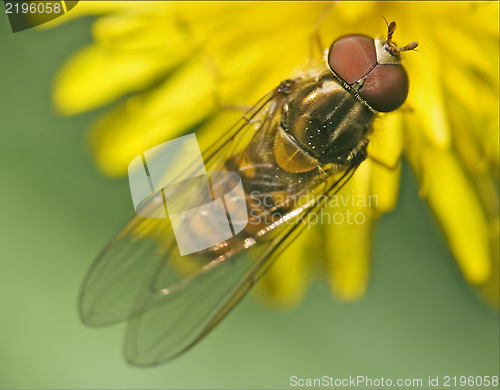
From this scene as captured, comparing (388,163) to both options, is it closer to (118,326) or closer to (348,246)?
(348,246)

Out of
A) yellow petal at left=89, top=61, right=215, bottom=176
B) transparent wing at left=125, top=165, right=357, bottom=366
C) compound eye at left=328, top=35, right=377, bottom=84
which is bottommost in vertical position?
transparent wing at left=125, top=165, right=357, bottom=366

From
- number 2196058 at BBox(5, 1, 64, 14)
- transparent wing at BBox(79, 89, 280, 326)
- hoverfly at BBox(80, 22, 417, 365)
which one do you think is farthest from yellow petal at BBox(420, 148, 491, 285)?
number 2196058 at BBox(5, 1, 64, 14)

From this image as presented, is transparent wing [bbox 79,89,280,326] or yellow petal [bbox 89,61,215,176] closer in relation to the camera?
transparent wing [bbox 79,89,280,326]

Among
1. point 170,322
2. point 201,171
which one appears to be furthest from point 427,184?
point 170,322

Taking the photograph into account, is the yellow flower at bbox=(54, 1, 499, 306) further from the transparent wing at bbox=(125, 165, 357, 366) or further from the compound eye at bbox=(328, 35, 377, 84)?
the transparent wing at bbox=(125, 165, 357, 366)

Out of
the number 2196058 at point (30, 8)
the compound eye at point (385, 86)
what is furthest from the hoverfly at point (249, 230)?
the number 2196058 at point (30, 8)

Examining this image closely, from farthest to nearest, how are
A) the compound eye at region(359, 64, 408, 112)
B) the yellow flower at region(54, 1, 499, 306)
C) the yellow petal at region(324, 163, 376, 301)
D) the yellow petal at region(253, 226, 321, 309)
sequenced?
the yellow petal at region(253, 226, 321, 309), the yellow petal at region(324, 163, 376, 301), the yellow flower at region(54, 1, 499, 306), the compound eye at region(359, 64, 408, 112)
